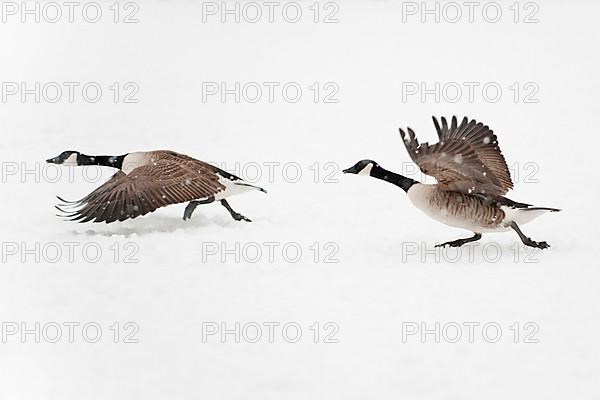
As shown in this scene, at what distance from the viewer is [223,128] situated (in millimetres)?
7832

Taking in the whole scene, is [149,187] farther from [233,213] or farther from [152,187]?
[233,213]

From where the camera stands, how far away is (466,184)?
201 inches

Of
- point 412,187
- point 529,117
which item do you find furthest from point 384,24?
point 412,187

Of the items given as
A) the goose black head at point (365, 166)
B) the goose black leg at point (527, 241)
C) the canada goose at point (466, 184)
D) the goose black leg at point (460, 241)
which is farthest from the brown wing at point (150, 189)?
the goose black leg at point (527, 241)

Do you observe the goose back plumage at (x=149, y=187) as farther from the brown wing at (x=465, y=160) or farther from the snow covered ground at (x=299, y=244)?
the brown wing at (x=465, y=160)

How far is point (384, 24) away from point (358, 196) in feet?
17.0

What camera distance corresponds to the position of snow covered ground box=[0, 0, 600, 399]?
13.4 feet

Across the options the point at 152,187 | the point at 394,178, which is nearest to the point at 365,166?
the point at 394,178

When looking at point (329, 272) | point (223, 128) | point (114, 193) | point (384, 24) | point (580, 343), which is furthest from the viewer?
point (384, 24)

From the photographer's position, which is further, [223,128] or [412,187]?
[223,128]

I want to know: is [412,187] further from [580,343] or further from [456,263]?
[580,343]

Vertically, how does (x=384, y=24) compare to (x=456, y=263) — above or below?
above

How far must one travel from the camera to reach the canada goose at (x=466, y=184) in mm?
5059

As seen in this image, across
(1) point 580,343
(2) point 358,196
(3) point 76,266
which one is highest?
(2) point 358,196
